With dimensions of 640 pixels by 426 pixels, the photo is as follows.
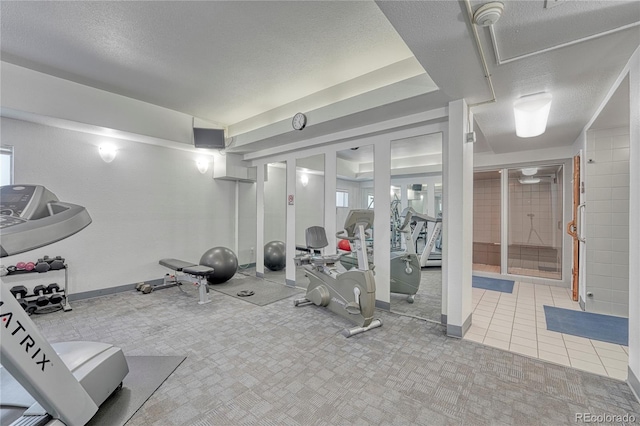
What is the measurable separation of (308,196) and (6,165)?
4299 mm

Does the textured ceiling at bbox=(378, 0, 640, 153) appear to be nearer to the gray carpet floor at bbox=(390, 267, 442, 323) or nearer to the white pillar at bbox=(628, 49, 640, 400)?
the white pillar at bbox=(628, 49, 640, 400)

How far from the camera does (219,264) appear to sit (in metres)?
4.90

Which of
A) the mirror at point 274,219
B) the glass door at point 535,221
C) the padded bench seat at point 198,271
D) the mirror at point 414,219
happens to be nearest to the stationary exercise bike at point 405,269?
the mirror at point 414,219

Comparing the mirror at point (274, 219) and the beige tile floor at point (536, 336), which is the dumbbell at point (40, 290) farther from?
the beige tile floor at point (536, 336)

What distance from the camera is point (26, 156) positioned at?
3783 millimetres

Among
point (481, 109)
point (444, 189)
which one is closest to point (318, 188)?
point (444, 189)

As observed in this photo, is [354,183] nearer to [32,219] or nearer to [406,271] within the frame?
[406,271]

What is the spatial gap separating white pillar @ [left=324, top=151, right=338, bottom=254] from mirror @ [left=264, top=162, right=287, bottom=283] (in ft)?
4.16

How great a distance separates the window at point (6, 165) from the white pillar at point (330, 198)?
4.41m

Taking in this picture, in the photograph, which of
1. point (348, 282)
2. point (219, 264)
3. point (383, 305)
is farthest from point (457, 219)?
point (219, 264)

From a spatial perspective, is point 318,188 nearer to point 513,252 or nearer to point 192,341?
point 192,341

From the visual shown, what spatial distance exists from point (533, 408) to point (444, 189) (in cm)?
219

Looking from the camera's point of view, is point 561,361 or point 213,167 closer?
point 561,361

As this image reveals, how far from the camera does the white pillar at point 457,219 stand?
2967mm
